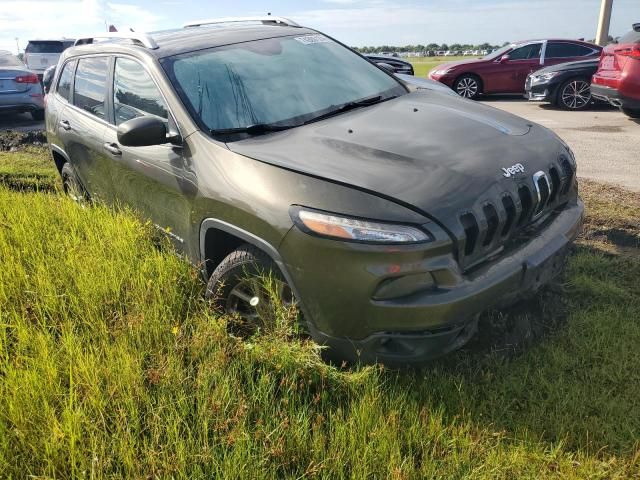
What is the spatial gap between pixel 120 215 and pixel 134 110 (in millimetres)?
725

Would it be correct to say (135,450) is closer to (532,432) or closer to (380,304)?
(380,304)

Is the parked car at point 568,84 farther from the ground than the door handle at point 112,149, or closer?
farther from the ground

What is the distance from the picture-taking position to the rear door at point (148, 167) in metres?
3.07

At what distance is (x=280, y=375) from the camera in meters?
2.47

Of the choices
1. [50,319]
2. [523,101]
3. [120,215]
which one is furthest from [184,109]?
[523,101]

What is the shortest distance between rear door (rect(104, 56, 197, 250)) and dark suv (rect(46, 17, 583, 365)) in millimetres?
14

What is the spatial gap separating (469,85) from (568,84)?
113 inches

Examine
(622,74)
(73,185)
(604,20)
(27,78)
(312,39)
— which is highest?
(604,20)

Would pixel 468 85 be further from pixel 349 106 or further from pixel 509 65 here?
pixel 349 106

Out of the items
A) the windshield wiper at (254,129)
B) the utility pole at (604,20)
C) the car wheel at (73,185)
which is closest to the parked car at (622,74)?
the windshield wiper at (254,129)

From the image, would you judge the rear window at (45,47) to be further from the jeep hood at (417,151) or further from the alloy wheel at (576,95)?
the jeep hood at (417,151)

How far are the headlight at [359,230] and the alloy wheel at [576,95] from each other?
33.0 feet

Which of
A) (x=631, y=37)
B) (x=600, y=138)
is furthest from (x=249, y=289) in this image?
(x=631, y=37)

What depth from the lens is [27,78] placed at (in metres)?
10.8
